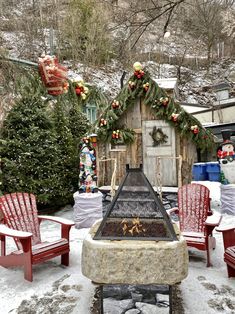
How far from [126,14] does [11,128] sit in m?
3.34

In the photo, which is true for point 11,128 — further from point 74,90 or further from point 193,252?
point 193,252

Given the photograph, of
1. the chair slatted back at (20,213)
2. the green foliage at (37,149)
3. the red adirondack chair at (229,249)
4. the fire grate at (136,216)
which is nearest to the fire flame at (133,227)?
the fire grate at (136,216)

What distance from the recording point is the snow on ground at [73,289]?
2.81 metres

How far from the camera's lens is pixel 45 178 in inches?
244

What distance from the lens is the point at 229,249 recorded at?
330 centimetres

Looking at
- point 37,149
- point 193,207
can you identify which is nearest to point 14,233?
point 193,207

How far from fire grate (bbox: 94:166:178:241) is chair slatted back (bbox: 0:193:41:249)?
61.3 inches

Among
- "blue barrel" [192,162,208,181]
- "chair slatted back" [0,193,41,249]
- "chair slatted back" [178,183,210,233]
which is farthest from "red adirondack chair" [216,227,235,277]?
"blue barrel" [192,162,208,181]

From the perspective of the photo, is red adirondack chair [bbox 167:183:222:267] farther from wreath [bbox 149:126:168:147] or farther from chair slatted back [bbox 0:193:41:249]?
wreath [bbox 149:126:168:147]

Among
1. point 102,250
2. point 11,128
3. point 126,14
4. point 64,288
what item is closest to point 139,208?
point 102,250

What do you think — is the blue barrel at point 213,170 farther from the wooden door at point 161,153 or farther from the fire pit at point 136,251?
the fire pit at point 136,251

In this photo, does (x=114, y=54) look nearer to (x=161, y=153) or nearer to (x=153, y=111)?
(x=153, y=111)

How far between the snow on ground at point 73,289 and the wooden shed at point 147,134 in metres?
3.48

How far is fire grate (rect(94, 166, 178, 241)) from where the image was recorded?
2.76m
